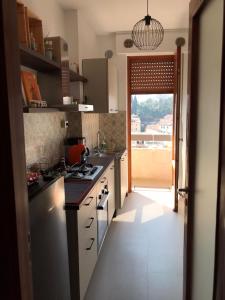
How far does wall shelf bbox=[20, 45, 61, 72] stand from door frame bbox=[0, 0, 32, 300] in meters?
0.91

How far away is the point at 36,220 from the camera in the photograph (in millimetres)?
1342

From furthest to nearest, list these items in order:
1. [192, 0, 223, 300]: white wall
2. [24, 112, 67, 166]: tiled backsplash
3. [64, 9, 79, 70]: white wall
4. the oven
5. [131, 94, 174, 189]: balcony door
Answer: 1. [131, 94, 174, 189]: balcony door
2. [64, 9, 79, 70]: white wall
3. the oven
4. [24, 112, 67, 166]: tiled backsplash
5. [192, 0, 223, 300]: white wall

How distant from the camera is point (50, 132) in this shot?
2.99 meters

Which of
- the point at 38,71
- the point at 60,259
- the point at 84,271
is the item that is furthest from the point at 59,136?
the point at 60,259

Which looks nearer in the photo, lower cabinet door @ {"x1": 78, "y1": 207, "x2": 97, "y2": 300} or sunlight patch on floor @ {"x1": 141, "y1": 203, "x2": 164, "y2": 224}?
lower cabinet door @ {"x1": 78, "y1": 207, "x2": 97, "y2": 300}

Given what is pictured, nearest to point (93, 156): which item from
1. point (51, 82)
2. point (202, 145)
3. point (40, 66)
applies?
point (51, 82)

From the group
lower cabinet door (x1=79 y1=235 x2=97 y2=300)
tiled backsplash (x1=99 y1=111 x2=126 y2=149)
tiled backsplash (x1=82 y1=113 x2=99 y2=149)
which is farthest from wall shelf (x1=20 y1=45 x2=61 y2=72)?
→ tiled backsplash (x1=99 y1=111 x2=126 y2=149)

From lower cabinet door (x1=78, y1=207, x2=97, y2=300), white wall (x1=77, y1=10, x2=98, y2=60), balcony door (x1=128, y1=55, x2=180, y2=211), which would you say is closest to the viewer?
lower cabinet door (x1=78, y1=207, x2=97, y2=300)

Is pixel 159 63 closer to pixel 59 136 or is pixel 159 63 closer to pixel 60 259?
pixel 59 136

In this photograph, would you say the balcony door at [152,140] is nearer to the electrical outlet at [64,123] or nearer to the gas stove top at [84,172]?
the electrical outlet at [64,123]

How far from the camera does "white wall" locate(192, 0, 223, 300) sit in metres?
1.17

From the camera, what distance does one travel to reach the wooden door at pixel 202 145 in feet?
3.91

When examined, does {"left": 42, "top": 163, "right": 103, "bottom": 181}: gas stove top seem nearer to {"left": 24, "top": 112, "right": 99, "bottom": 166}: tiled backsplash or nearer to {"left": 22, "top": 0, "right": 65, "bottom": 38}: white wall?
{"left": 24, "top": 112, "right": 99, "bottom": 166}: tiled backsplash

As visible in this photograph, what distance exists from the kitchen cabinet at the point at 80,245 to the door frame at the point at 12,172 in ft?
3.01
